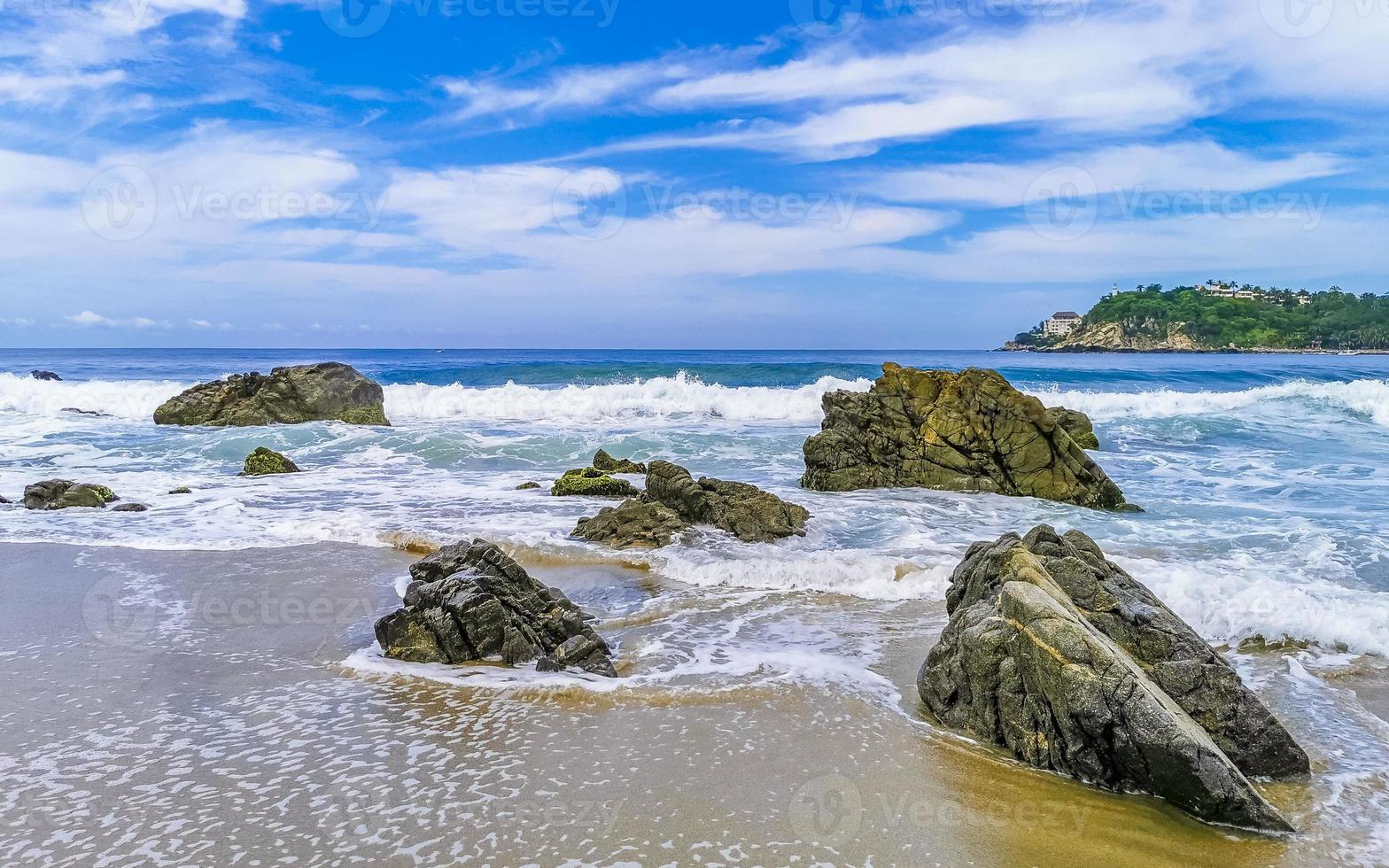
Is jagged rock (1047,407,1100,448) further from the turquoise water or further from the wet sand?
the wet sand

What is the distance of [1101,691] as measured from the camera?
436 cm

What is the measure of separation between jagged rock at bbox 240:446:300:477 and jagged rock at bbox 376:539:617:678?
10.6 m

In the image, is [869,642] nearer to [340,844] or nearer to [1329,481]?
[340,844]

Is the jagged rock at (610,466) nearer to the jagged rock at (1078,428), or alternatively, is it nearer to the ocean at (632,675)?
the ocean at (632,675)

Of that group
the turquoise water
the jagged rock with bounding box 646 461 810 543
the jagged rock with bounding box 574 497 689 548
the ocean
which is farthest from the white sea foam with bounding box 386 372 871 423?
the jagged rock with bounding box 574 497 689 548

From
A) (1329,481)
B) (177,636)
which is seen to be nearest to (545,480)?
(177,636)

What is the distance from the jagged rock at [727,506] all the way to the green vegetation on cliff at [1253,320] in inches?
4056

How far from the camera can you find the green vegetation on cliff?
93.1 metres

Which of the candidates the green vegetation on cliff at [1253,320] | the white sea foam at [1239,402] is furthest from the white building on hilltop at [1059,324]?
the white sea foam at [1239,402]

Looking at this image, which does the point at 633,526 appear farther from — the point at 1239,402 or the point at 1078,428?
the point at 1239,402

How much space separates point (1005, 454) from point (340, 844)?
41.5 ft

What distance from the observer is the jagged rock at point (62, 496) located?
464 inches

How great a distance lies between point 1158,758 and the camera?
4195 mm

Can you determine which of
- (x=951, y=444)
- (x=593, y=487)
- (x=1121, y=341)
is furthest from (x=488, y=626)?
(x=1121, y=341)
